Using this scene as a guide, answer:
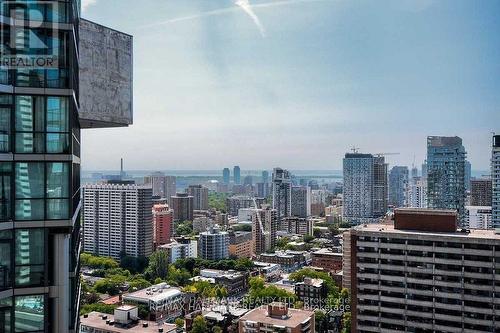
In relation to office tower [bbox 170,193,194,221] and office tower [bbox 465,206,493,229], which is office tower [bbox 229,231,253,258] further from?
office tower [bbox 465,206,493,229]

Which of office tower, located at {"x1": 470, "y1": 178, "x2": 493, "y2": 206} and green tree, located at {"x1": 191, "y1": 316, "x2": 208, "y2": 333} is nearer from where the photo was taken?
green tree, located at {"x1": 191, "y1": 316, "x2": 208, "y2": 333}

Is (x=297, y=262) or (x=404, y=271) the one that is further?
(x=297, y=262)

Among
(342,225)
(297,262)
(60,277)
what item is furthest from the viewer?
(342,225)

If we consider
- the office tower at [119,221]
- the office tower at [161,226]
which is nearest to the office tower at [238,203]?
the office tower at [161,226]

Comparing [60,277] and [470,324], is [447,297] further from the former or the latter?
[60,277]

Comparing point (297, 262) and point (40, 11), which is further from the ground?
point (40, 11)

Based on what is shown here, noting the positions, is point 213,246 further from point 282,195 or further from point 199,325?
point 282,195

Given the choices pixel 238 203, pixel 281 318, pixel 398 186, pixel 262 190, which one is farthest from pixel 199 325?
pixel 262 190

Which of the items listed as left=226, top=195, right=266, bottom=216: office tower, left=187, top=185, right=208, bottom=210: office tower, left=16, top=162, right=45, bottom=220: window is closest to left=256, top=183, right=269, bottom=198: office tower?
left=226, top=195, right=266, bottom=216: office tower

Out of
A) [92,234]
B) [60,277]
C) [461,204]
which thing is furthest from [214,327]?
[461,204]
